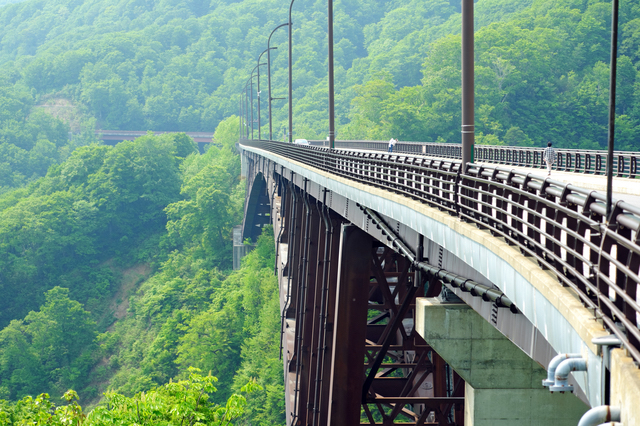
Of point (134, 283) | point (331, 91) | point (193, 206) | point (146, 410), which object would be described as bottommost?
point (134, 283)

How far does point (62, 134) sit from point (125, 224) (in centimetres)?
5586

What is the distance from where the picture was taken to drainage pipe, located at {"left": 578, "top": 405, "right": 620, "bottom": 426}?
12.0ft

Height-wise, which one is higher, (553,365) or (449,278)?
(553,365)

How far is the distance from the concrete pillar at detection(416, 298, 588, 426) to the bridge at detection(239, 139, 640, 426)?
0.01 m

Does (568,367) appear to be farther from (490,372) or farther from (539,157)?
(539,157)

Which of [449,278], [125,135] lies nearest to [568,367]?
[449,278]

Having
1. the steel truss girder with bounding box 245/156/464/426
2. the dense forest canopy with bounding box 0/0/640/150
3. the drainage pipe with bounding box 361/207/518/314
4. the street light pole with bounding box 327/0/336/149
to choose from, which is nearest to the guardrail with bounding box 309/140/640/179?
the steel truss girder with bounding box 245/156/464/426

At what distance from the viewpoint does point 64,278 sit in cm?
7512

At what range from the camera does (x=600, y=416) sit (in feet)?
12.2

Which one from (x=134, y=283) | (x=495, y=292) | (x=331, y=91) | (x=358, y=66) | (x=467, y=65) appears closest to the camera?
(x=495, y=292)

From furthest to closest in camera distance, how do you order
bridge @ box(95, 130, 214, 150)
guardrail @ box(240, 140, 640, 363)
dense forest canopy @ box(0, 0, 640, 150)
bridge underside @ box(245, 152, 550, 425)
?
bridge @ box(95, 130, 214, 150) < dense forest canopy @ box(0, 0, 640, 150) < bridge underside @ box(245, 152, 550, 425) < guardrail @ box(240, 140, 640, 363)

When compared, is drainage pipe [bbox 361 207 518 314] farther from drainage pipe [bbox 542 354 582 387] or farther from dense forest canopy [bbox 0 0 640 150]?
dense forest canopy [bbox 0 0 640 150]

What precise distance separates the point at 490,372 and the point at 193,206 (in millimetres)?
68821

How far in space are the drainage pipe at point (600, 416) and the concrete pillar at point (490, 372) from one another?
12.1 ft
